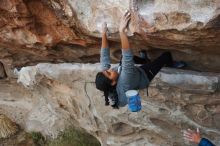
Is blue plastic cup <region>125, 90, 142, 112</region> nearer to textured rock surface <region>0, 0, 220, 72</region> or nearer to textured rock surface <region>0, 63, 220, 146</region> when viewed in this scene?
textured rock surface <region>0, 0, 220, 72</region>

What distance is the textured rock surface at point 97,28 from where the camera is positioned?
3.25 metres

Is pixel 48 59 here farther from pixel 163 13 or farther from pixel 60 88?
pixel 163 13

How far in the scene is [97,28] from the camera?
398cm

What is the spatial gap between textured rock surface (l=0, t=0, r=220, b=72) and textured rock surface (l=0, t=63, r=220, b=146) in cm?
21

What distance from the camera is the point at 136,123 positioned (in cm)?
459

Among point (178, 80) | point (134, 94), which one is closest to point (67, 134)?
Result: point (178, 80)

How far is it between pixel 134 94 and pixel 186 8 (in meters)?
0.71

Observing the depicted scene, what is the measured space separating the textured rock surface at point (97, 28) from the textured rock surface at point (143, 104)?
8.1 inches

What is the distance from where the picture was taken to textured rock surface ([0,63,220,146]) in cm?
401

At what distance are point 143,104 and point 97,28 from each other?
91 cm

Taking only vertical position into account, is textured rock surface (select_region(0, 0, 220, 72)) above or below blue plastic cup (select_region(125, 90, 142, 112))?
above

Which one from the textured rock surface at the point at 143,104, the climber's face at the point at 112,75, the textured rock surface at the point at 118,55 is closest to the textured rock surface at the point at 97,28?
the textured rock surface at the point at 118,55

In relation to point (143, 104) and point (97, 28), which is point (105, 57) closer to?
point (97, 28)

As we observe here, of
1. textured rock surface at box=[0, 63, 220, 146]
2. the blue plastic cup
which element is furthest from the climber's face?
textured rock surface at box=[0, 63, 220, 146]
